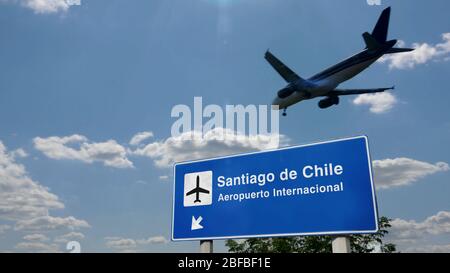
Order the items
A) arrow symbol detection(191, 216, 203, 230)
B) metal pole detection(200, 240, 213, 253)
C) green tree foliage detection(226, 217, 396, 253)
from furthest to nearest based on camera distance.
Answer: green tree foliage detection(226, 217, 396, 253), arrow symbol detection(191, 216, 203, 230), metal pole detection(200, 240, 213, 253)

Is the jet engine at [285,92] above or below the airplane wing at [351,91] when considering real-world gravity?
below

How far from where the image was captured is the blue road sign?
733cm

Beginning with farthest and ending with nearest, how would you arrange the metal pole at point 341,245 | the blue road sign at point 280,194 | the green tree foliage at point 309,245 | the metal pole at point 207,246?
the green tree foliage at point 309,245 → the metal pole at point 207,246 → the blue road sign at point 280,194 → the metal pole at point 341,245

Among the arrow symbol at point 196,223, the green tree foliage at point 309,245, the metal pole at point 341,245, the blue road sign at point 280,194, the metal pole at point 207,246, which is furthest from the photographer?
the green tree foliage at point 309,245

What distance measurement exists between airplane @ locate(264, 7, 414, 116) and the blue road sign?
146 feet

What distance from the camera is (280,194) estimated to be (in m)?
8.13

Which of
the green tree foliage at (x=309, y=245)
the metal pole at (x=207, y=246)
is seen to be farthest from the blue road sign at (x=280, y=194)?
the green tree foliage at (x=309, y=245)

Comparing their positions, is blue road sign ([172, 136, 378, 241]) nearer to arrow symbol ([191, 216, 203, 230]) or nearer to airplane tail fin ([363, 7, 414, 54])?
arrow symbol ([191, 216, 203, 230])

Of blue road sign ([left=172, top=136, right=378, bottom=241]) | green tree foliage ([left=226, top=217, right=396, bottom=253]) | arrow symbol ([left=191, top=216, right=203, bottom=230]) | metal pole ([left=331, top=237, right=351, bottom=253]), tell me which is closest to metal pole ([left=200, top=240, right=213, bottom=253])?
blue road sign ([left=172, top=136, right=378, bottom=241])

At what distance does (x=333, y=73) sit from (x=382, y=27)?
9.64 meters

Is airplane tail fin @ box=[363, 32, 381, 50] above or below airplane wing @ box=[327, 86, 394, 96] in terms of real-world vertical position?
above

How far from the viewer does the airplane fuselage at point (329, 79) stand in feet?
166

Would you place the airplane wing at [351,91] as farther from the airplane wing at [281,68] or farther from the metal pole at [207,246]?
the metal pole at [207,246]

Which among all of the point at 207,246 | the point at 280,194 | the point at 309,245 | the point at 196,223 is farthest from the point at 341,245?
the point at 309,245
